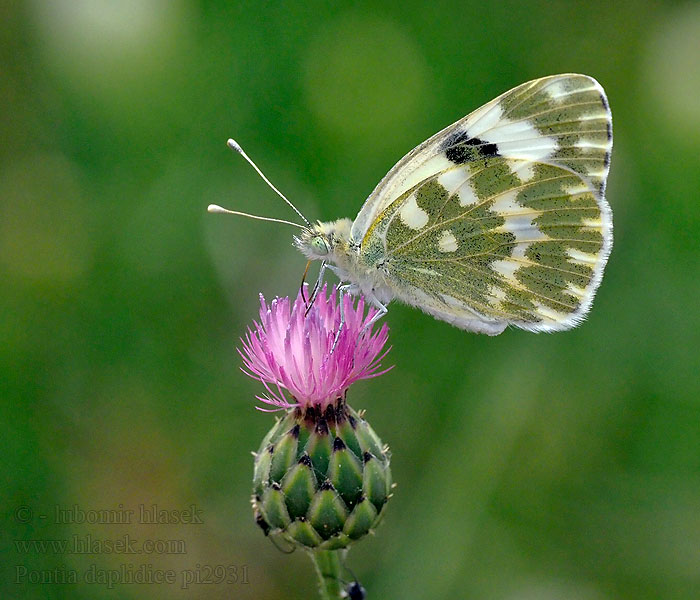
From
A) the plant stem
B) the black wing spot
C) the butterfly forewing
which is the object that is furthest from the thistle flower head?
the black wing spot

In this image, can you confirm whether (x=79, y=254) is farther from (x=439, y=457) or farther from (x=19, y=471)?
(x=439, y=457)

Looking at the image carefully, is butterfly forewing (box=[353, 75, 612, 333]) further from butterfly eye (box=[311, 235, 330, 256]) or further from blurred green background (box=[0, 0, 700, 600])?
blurred green background (box=[0, 0, 700, 600])

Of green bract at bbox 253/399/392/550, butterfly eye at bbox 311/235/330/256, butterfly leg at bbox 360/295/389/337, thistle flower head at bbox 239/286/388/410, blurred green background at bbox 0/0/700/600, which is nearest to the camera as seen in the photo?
green bract at bbox 253/399/392/550

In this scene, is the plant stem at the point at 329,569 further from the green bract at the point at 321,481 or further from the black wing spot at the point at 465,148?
the black wing spot at the point at 465,148

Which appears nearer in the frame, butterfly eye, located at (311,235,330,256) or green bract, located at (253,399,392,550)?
green bract, located at (253,399,392,550)

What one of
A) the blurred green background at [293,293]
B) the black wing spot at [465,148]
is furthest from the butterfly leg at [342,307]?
the blurred green background at [293,293]

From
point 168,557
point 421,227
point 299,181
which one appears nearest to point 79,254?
point 299,181

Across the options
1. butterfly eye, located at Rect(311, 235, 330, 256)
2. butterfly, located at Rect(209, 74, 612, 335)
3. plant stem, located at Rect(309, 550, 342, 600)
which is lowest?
plant stem, located at Rect(309, 550, 342, 600)
